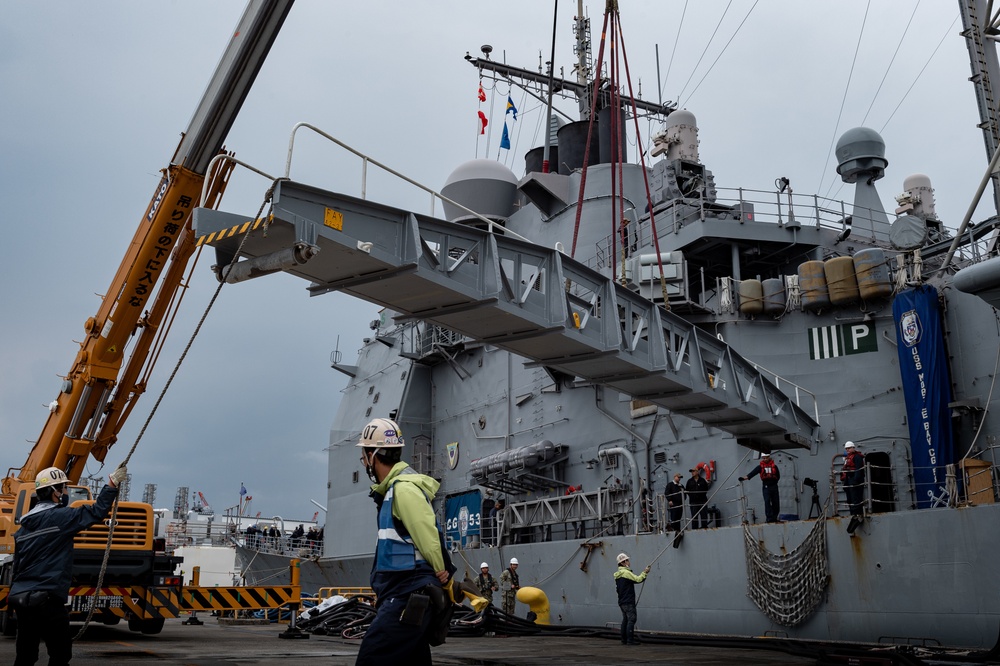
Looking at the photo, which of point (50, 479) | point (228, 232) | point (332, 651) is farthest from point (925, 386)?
point (50, 479)

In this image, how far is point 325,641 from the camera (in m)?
12.3

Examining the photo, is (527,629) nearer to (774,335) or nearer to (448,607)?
(774,335)

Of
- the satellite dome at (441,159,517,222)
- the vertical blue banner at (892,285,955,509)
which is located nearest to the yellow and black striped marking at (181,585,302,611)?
the vertical blue banner at (892,285,955,509)

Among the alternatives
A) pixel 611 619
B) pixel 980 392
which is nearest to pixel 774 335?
pixel 980 392

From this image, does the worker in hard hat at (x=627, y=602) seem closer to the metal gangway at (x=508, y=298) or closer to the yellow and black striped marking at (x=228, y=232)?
the metal gangway at (x=508, y=298)

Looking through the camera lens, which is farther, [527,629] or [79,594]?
[527,629]

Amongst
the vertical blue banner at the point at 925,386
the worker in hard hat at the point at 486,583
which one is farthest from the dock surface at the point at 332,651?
the vertical blue banner at the point at 925,386

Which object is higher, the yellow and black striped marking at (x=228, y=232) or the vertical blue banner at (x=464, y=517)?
the yellow and black striped marking at (x=228, y=232)

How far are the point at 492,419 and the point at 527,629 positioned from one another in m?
6.97

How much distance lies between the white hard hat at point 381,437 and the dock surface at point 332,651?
14.8 feet

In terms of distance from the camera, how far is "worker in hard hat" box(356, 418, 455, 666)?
168 inches

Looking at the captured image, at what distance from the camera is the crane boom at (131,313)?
42.1ft

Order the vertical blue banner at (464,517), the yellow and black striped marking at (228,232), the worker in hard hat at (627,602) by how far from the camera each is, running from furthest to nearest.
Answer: the vertical blue banner at (464,517) → the worker in hard hat at (627,602) → the yellow and black striped marking at (228,232)

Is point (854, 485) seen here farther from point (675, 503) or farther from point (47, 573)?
point (47, 573)
